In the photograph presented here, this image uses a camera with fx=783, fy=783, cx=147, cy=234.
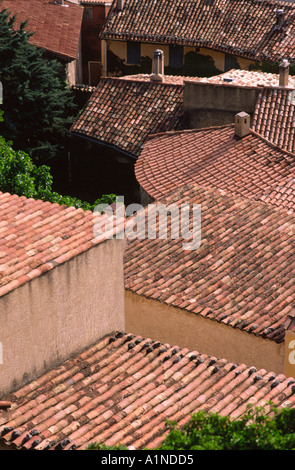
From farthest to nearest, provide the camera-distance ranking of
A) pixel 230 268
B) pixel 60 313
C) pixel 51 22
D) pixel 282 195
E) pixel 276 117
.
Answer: pixel 51 22
pixel 276 117
pixel 282 195
pixel 230 268
pixel 60 313

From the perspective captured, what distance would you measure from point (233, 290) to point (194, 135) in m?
11.3

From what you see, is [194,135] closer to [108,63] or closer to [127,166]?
[127,166]

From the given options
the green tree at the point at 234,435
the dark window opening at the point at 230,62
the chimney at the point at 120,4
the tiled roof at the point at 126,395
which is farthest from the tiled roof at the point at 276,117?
the green tree at the point at 234,435

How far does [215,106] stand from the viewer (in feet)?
91.5

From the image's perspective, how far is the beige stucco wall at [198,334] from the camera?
15.0 meters

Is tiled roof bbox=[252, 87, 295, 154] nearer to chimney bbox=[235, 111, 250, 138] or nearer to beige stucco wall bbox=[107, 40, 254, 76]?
chimney bbox=[235, 111, 250, 138]

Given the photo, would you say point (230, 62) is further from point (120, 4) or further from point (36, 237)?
point (36, 237)

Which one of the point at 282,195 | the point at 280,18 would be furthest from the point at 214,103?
the point at 280,18

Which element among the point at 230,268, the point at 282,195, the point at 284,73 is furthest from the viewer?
the point at 284,73

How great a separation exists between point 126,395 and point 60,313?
1.59m

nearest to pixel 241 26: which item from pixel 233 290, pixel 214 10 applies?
pixel 214 10

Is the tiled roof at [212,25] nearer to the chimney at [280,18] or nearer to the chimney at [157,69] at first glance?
the chimney at [280,18]

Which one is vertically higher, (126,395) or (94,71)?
(126,395)

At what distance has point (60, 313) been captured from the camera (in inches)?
469
